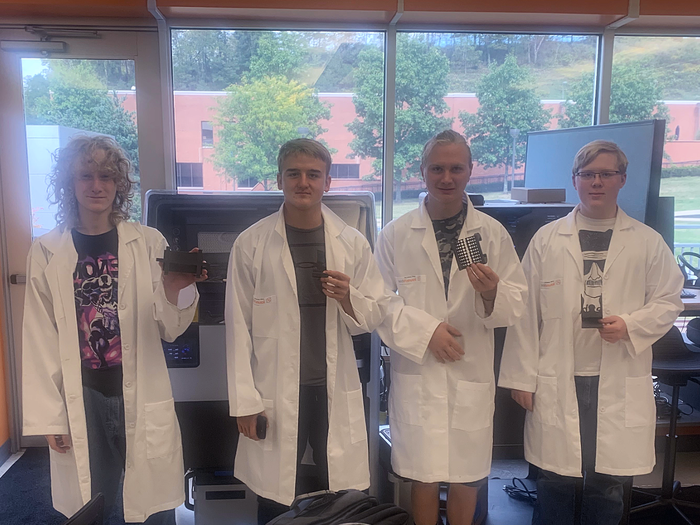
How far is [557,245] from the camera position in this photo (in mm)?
1949

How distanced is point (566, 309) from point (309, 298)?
3.06 feet

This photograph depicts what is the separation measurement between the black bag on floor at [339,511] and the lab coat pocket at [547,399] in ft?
2.50

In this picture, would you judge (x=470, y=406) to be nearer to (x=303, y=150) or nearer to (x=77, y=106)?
(x=303, y=150)

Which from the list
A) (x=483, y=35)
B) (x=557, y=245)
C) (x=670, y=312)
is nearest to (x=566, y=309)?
(x=557, y=245)

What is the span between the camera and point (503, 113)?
3.14m

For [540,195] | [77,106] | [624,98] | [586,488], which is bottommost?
[586,488]

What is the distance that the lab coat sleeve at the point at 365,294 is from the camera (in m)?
1.73

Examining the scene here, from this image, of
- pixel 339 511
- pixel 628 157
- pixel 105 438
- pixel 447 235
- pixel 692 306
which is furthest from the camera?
pixel 628 157

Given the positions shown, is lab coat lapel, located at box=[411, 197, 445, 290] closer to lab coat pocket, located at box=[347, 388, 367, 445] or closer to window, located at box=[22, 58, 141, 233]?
lab coat pocket, located at box=[347, 388, 367, 445]

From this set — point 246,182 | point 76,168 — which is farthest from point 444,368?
point 246,182

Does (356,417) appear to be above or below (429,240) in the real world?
below

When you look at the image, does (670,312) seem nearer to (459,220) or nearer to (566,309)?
(566,309)

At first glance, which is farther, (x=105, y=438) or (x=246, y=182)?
(x=246, y=182)

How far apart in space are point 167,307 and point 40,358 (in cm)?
42
